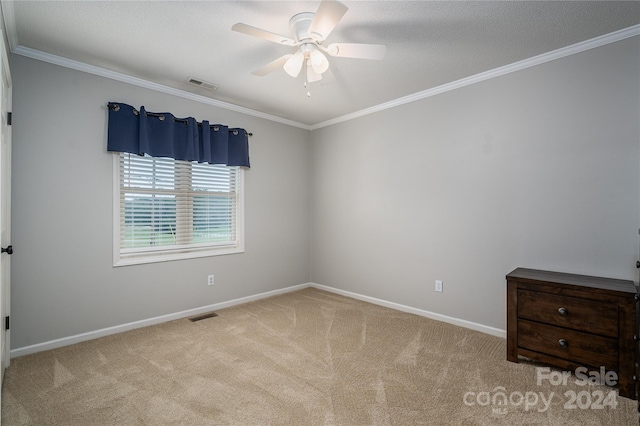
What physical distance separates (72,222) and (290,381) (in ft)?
7.82

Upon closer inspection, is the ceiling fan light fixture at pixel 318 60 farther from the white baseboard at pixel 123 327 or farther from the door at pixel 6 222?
the white baseboard at pixel 123 327

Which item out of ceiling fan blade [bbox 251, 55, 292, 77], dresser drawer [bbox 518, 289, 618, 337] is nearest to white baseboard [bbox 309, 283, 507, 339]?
dresser drawer [bbox 518, 289, 618, 337]

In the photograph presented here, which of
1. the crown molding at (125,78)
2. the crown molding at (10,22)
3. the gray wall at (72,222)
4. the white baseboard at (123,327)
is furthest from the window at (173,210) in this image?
the crown molding at (10,22)

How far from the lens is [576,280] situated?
96.4 inches

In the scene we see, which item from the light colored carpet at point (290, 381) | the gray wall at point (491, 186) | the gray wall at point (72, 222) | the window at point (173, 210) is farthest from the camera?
the window at point (173, 210)

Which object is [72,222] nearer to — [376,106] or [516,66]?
[376,106]

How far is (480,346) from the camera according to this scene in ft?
9.37

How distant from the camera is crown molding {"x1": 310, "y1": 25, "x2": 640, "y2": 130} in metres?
2.48

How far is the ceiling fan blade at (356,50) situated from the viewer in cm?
213

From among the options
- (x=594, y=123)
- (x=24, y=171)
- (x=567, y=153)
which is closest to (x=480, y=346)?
(x=567, y=153)

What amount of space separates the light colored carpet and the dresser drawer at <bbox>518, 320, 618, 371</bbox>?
17 cm

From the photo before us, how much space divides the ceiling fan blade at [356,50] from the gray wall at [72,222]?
218 cm

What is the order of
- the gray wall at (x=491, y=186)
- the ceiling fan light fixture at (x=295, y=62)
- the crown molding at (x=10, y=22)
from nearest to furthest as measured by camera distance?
the crown molding at (x=10, y=22)
the ceiling fan light fixture at (x=295, y=62)
the gray wall at (x=491, y=186)

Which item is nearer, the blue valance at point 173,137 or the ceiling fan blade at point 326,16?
the ceiling fan blade at point 326,16
